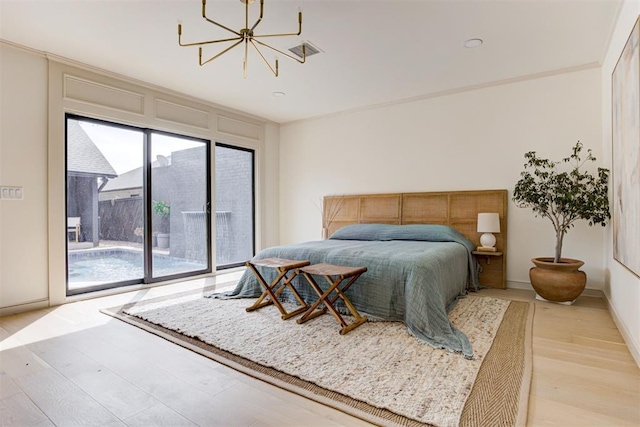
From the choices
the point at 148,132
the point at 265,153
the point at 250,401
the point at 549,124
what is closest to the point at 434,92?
the point at 549,124

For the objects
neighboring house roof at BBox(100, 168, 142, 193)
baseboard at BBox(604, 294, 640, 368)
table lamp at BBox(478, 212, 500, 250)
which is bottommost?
baseboard at BBox(604, 294, 640, 368)

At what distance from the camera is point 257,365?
2037mm

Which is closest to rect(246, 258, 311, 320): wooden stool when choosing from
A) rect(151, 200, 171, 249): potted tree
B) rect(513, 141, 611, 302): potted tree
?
rect(151, 200, 171, 249): potted tree

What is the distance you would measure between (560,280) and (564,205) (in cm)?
70

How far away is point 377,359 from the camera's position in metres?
2.08

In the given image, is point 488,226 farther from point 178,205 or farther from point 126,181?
point 126,181

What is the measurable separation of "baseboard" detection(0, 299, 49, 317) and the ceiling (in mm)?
2401

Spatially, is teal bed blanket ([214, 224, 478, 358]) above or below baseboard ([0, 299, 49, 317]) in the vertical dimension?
above

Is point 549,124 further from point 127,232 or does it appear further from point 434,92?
point 127,232

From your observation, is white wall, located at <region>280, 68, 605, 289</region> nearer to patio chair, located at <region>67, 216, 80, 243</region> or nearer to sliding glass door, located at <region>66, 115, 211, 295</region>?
sliding glass door, located at <region>66, 115, 211, 295</region>

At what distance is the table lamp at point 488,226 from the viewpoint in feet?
12.5

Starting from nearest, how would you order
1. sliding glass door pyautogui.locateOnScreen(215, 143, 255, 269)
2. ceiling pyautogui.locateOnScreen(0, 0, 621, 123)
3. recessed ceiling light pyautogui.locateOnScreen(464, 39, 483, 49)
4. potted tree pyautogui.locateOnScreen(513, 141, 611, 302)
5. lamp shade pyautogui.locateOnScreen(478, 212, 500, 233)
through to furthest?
1. ceiling pyautogui.locateOnScreen(0, 0, 621, 123)
2. recessed ceiling light pyautogui.locateOnScreen(464, 39, 483, 49)
3. potted tree pyautogui.locateOnScreen(513, 141, 611, 302)
4. lamp shade pyautogui.locateOnScreen(478, 212, 500, 233)
5. sliding glass door pyautogui.locateOnScreen(215, 143, 255, 269)

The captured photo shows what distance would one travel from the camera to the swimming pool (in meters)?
3.68

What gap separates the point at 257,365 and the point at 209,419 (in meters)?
0.52
